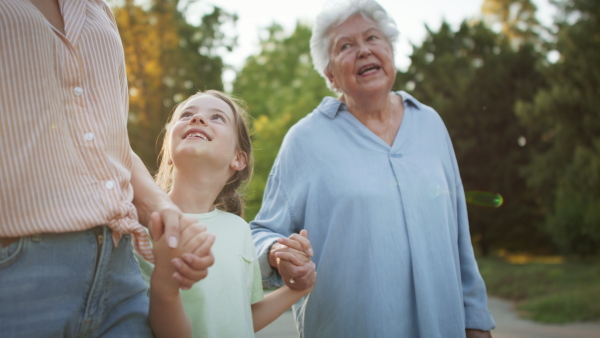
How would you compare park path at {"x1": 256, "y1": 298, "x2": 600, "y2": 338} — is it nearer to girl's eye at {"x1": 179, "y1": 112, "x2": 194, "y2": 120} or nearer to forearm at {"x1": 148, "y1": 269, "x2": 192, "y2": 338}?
girl's eye at {"x1": 179, "y1": 112, "x2": 194, "y2": 120}

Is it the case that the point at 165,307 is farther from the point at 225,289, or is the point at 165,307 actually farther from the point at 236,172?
the point at 236,172

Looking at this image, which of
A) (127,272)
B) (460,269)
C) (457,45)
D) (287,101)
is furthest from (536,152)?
(127,272)

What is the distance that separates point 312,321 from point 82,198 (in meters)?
1.65

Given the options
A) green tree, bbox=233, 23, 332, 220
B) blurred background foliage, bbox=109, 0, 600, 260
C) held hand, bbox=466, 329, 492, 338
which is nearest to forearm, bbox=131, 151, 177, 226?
held hand, bbox=466, 329, 492, 338

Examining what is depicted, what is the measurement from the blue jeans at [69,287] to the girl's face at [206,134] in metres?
0.67

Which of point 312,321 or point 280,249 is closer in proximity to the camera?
point 280,249

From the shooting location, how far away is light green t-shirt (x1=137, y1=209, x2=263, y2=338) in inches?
82.3

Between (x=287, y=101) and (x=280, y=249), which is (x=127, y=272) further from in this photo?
(x=287, y=101)

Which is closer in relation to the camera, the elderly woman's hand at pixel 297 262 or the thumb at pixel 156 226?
the thumb at pixel 156 226

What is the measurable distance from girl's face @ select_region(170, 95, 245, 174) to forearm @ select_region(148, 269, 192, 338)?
0.72 meters

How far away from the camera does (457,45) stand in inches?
914

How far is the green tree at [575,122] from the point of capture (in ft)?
44.4

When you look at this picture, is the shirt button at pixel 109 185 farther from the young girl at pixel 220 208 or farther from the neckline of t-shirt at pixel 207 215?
the neckline of t-shirt at pixel 207 215

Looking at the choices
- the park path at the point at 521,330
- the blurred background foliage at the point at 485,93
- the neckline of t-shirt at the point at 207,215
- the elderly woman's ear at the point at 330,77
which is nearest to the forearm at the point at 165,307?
the neckline of t-shirt at the point at 207,215
